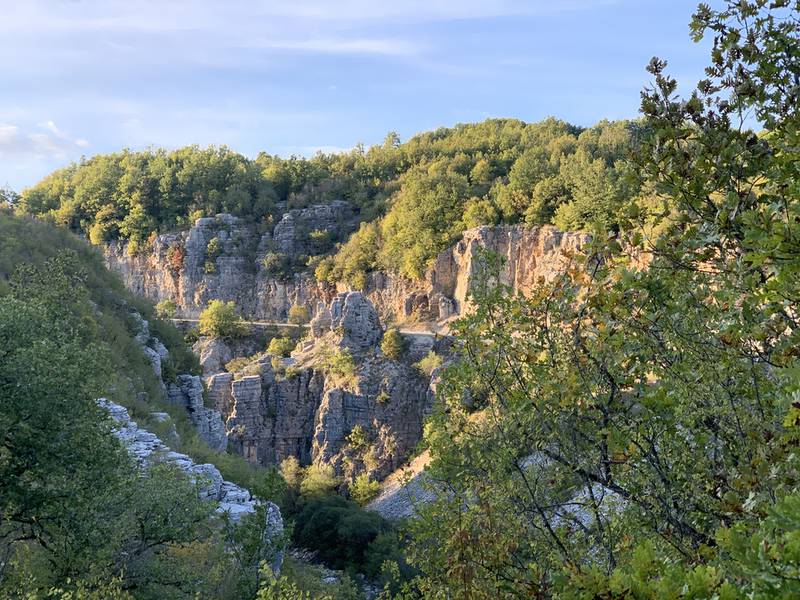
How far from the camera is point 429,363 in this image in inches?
1697

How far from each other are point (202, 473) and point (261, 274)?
49660mm

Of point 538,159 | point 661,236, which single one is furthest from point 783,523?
point 538,159

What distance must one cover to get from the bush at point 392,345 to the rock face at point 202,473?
87.2ft

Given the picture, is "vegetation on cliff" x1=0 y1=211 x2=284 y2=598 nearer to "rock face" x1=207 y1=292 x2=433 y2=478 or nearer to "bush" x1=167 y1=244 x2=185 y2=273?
"rock face" x1=207 y1=292 x2=433 y2=478

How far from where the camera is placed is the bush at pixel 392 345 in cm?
4391

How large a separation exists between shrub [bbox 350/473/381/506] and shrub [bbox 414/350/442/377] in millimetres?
7844

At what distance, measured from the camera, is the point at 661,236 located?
4.55 m

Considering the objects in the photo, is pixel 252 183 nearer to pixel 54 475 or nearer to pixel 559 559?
pixel 54 475

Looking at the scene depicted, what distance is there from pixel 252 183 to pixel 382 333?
36029 millimetres

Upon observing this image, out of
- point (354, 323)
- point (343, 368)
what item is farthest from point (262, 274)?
point (343, 368)

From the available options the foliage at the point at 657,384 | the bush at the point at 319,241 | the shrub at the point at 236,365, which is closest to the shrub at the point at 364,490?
the shrub at the point at 236,365

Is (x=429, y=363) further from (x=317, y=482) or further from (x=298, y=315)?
(x=298, y=315)

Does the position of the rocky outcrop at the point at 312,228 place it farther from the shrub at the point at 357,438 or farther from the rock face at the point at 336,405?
the shrub at the point at 357,438

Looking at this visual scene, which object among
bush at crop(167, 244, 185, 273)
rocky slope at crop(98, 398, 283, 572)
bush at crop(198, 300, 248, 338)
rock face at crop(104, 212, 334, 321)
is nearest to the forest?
rocky slope at crop(98, 398, 283, 572)
